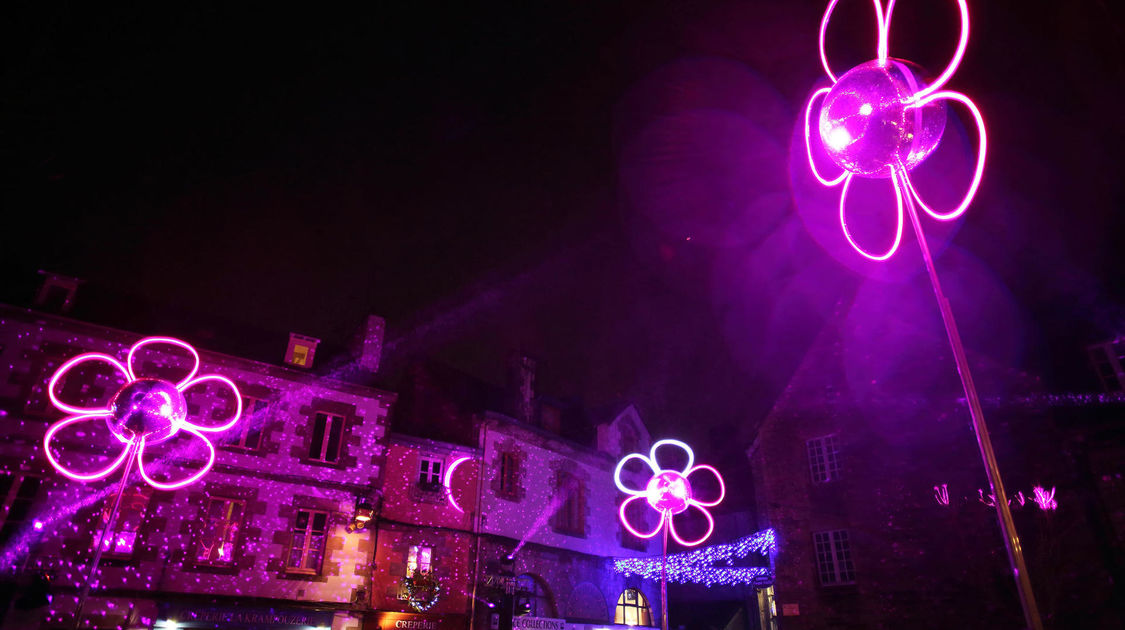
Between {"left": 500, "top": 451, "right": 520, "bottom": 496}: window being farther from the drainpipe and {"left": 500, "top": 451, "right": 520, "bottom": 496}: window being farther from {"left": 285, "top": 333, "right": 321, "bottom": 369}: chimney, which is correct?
{"left": 285, "top": 333, "right": 321, "bottom": 369}: chimney

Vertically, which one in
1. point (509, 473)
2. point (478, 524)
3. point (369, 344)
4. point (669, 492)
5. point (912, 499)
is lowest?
point (669, 492)

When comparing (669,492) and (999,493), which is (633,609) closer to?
(669,492)

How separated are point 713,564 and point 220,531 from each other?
17105 mm

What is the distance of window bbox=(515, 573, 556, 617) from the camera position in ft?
73.2

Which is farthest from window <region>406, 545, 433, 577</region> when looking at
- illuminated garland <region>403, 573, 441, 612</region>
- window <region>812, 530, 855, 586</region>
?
window <region>812, 530, 855, 586</region>

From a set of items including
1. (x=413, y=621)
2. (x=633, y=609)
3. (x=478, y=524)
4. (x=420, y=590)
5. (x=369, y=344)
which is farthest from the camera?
(x=633, y=609)

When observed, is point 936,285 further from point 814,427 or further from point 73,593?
point 73,593

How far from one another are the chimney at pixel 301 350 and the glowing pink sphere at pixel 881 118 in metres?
18.0

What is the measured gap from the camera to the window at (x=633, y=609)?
26.8 meters

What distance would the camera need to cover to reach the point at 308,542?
1834 centimetres

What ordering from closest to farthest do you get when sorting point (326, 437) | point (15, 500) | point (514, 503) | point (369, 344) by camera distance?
1. point (15, 500)
2. point (326, 437)
3. point (369, 344)
4. point (514, 503)

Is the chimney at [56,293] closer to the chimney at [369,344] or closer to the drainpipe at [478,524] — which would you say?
the chimney at [369,344]

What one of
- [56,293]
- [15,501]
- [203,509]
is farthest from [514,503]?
[56,293]

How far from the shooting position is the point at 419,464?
21672mm
